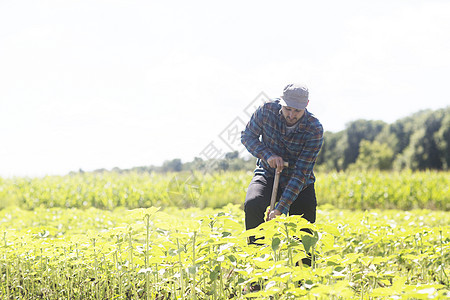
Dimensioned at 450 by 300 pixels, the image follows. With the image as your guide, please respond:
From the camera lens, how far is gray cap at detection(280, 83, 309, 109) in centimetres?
279

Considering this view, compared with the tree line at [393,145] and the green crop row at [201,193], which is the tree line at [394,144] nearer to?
the tree line at [393,145]

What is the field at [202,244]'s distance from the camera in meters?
1.86

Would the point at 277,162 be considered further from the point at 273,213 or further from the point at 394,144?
the point at 394,144

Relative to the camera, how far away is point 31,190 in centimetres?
1120

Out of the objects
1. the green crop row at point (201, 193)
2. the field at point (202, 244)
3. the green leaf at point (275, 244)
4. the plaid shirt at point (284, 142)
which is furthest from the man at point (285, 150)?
the green crop row at point (201, 193)

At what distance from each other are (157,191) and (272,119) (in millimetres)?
8035

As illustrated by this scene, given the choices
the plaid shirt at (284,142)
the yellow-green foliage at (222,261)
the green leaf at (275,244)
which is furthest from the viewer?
the plaid shirt at (284,142)

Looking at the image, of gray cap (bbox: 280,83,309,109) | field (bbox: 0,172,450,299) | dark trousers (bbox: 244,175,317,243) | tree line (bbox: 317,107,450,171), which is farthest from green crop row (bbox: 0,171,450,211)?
tree line (bbox: 317,107,450,171)

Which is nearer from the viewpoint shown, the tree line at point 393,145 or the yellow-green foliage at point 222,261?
the yellow-green foliage at point 222,261

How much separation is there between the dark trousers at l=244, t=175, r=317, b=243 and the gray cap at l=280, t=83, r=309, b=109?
0.65 meters

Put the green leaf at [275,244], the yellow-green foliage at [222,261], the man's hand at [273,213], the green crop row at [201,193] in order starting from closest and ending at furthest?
the yellow-green foliage at [222,261], the green leaf at [275,244], the man's hand at [273,213], the green crop row at [201,193]

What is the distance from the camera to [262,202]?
296 cm

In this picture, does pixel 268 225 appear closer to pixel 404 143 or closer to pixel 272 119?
pixel 272 119

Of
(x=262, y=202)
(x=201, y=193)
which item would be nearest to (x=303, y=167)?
(x=262, y=202)
